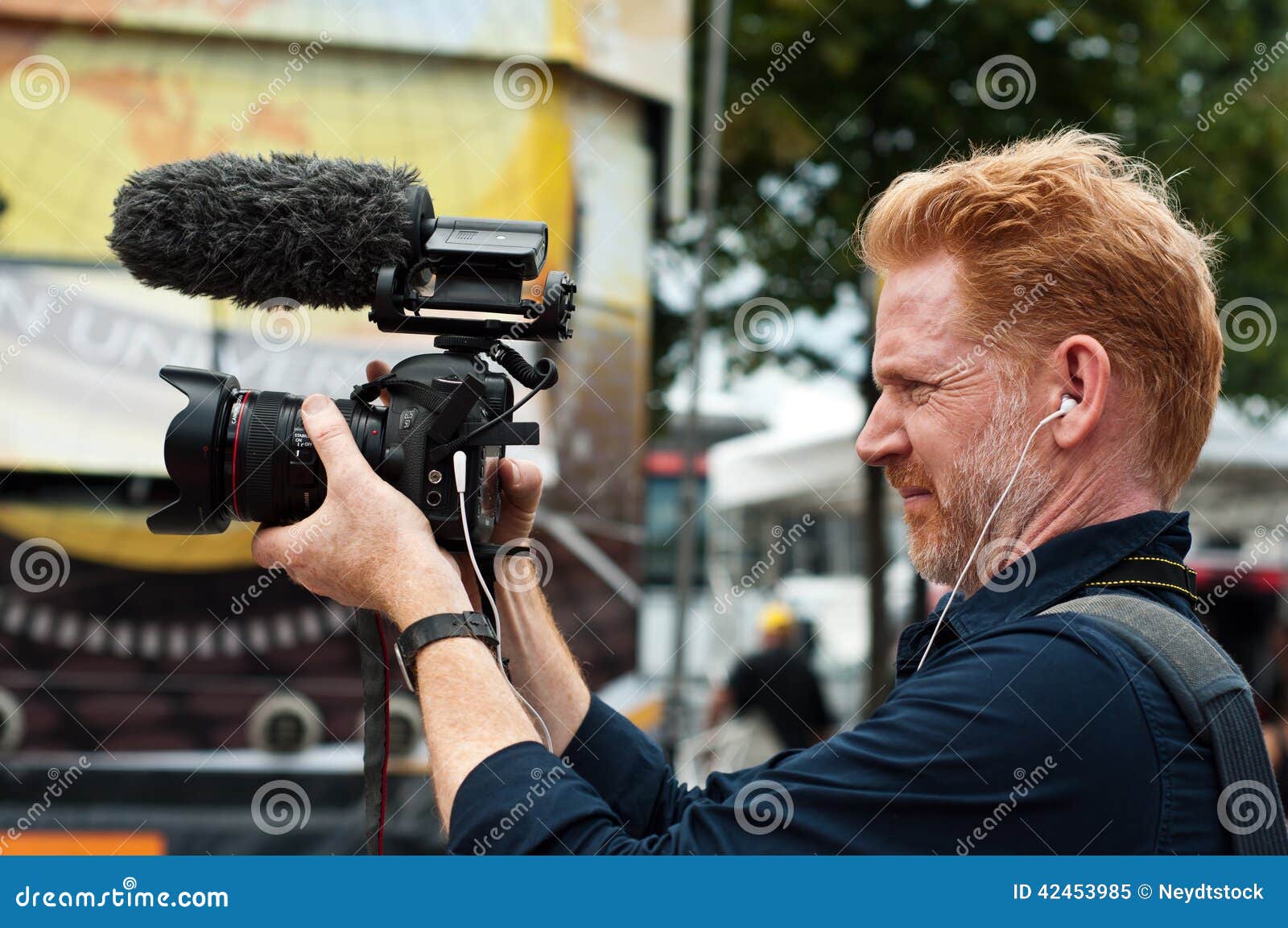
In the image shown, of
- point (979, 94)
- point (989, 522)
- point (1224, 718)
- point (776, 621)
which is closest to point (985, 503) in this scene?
point (989, 522)

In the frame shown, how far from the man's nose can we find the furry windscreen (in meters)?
0.74

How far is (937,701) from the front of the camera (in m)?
1.43

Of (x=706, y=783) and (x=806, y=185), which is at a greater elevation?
(x=806, y=185)

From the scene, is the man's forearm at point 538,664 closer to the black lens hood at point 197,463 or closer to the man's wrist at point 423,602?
the man's wrist at point 423,602

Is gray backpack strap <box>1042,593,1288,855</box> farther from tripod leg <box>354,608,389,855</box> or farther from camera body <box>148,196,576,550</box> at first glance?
tripod leg <box>354,608,389,855</box>

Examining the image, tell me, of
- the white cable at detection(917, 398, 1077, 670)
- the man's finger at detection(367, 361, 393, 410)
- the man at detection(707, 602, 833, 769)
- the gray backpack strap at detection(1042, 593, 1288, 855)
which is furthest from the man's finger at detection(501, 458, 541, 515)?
the man at detection(707, 602, 833, 769)

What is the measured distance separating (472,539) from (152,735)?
13.8 ft

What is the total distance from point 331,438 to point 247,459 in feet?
0.44

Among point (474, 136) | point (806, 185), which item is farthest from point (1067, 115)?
point (474, 136)

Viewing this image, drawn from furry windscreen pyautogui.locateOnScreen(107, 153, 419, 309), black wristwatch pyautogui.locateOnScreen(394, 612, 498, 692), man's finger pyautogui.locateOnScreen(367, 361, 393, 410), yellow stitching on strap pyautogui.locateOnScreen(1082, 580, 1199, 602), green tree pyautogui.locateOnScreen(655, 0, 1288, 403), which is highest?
green tree pyautogui.locateOnScreen(655, 0, 1288, 403)

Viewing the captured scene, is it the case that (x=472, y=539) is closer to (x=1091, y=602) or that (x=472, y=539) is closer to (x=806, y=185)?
(x=1091, y=602)

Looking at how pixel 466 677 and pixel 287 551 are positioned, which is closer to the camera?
Answer: pixel 466 677

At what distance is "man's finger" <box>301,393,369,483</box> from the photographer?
1671mm

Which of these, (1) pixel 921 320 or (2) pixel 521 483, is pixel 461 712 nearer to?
(2) pixel 521 483
